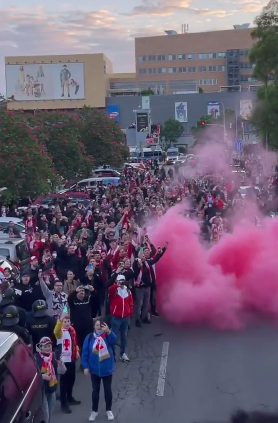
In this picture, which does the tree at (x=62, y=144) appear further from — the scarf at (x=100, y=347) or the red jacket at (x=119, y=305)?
the scarf at (x=100, y=347)

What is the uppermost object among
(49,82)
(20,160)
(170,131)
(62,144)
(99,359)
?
(49,82)

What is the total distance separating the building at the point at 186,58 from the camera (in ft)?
403

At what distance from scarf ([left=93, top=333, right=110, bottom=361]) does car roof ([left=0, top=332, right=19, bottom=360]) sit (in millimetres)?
1879

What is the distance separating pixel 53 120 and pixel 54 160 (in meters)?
3.04

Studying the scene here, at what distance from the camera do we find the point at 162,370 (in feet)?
34.3

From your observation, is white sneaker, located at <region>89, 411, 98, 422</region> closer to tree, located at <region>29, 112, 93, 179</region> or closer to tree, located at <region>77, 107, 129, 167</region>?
tree, located at <region>29, 112, 93, 179</region>

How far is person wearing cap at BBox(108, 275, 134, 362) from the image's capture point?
35.6ft

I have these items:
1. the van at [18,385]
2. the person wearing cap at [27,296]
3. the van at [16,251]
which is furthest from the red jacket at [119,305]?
the van at [16,251]

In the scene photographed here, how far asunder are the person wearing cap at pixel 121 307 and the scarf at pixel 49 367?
286cm

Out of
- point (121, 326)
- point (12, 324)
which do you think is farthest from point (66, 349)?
point (121, 326)

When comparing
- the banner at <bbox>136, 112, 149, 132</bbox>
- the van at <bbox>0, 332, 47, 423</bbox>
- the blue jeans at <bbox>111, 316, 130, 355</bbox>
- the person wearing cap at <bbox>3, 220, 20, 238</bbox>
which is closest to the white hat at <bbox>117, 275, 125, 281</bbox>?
the blue jeans at <bbox>111, 316, 130, 355</bbox>

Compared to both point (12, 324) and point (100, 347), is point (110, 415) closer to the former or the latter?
point (100, 347)

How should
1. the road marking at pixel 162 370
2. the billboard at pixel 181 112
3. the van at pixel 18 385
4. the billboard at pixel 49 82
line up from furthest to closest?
the billboard at pixel 181 112, the billboard at pixel 49 82, the road marking at pixel 162 370, the van at pixel 18 385

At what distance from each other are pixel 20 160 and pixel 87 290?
15.8m
